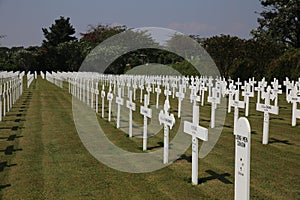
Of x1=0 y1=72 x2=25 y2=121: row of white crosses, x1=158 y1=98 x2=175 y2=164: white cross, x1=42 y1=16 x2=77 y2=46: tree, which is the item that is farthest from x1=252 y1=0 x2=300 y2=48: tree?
x1=42 y1=16 x2=77 y2=46: tree

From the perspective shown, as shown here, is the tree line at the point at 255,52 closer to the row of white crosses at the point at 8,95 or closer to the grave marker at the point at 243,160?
the row of white crosses at the point at 8,95

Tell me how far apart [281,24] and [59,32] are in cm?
5294

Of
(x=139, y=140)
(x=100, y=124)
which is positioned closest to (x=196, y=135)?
(x=139, y=140)

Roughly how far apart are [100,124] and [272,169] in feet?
22.7

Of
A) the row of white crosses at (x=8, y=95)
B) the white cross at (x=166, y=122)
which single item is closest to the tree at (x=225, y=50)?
the row of white crosses at (x=8, y=95)

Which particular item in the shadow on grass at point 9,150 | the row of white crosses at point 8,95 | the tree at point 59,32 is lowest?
the shadow on grass at point 9,150

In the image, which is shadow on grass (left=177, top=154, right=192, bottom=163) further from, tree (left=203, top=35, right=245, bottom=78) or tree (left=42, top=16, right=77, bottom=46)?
tree (left=42, top=16, right=77, bottom=46)

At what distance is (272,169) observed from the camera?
299 inches

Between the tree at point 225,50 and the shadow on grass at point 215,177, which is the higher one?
the tree at point 225,50

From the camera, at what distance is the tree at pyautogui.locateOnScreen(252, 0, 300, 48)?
39906mm

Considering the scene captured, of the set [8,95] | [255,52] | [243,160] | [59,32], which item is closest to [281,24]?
[255,52]

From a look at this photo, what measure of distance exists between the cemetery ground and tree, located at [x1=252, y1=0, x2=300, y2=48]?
30.6m

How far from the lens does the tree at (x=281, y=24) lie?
3991 centimetres

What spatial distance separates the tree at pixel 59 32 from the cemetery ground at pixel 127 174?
7241cm
